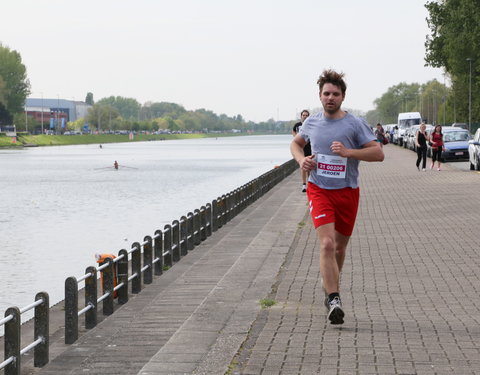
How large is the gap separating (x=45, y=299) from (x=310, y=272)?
4092 millimetres

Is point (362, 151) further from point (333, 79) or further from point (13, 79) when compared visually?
point (13, 79)

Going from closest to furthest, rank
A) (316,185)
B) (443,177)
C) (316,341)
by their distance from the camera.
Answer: (316,341), (316,185), (443,177)

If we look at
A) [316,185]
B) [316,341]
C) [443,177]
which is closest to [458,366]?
[316,341]

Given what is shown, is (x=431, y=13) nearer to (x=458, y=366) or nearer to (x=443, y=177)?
(x=443, y=177)

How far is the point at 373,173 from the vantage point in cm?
3606

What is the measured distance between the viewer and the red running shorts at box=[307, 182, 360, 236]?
758 centimetres

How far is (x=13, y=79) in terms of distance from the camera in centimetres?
16238

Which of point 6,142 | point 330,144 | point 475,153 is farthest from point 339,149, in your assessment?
point 6,142

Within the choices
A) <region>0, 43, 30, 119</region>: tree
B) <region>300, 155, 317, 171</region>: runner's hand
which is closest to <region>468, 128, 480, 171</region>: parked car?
<region>300, 155, 317, 171</region>: runner's hand

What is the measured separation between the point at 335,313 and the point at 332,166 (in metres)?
1.12

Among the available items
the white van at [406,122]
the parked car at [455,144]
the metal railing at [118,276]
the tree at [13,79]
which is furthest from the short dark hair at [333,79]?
the tree at [13,79]

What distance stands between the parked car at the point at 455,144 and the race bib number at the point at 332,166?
36290 millimetres

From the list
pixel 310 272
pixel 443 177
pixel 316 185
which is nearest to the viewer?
pixel 316 185

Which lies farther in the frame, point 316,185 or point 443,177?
point 443,177
